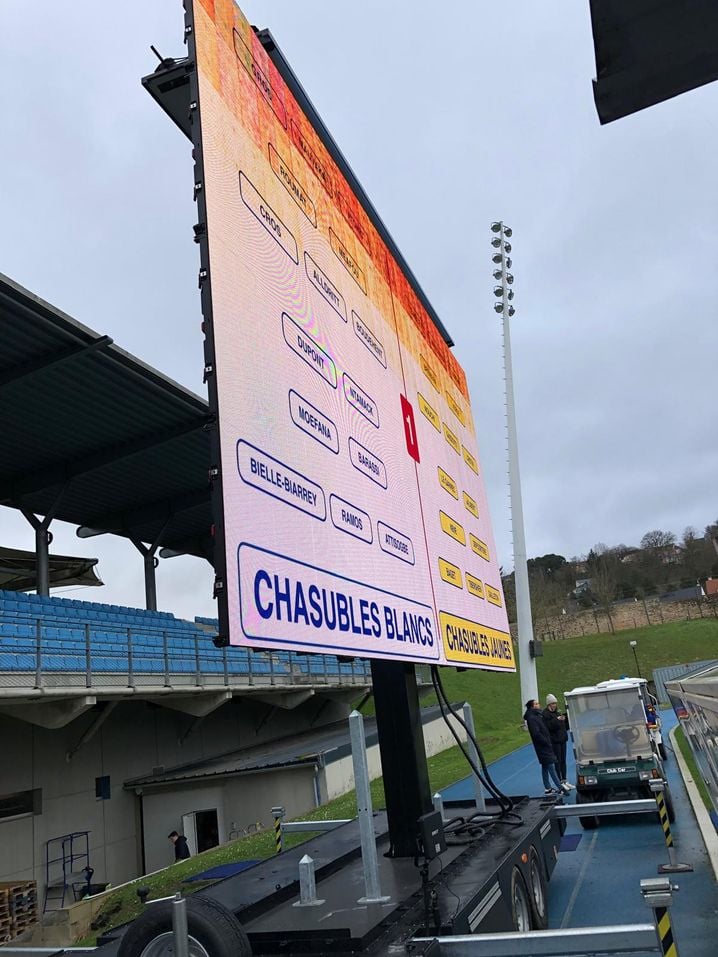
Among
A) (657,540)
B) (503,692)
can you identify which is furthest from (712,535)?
(503,692)

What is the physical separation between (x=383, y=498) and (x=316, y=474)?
114 centimetres

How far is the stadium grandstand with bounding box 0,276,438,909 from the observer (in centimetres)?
1584

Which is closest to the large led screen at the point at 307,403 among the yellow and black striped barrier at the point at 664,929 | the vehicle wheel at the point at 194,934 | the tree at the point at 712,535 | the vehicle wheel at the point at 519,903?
the vehicle wheel at the point at 194,934

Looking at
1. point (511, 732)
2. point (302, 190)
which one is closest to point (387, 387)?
point (302, 190)

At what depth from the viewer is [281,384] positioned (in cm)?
417

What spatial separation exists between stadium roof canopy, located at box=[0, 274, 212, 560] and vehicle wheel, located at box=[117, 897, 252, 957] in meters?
12.6

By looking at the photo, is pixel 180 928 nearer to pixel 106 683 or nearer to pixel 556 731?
pixel 556 731

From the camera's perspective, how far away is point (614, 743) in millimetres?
12453

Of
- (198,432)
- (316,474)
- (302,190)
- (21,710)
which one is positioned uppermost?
(198,432)

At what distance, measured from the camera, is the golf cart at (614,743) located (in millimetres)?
11867

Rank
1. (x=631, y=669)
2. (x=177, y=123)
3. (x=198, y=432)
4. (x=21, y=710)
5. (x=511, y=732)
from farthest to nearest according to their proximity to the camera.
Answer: (x=631, y=669), (x=511, y=732), (x=198, y=432), (x=21, y=710), (x=177, y=123)

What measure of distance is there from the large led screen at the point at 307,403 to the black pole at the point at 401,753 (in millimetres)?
635

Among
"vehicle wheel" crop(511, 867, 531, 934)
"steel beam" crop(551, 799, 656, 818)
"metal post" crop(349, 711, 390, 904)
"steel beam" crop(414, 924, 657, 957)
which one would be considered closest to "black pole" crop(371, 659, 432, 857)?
"vehicle wheel" crop(511, 867, 531, 934)

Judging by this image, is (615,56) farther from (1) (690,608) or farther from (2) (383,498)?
(1) (690,608)
